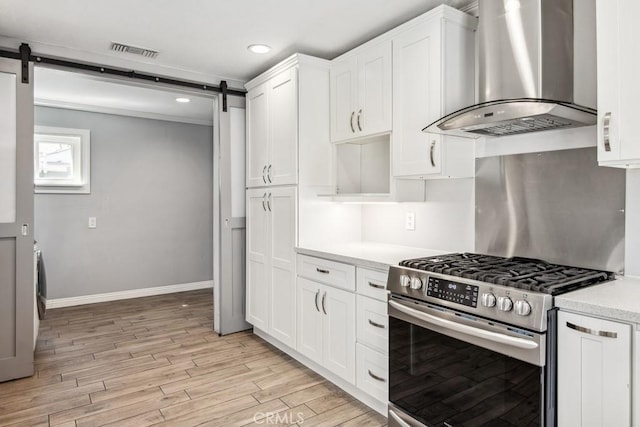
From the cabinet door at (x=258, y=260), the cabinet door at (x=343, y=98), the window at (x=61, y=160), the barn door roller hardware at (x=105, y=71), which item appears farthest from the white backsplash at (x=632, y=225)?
the window at (x=61, y=160)

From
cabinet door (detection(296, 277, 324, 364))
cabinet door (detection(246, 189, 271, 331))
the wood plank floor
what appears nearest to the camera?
the wood plank floor

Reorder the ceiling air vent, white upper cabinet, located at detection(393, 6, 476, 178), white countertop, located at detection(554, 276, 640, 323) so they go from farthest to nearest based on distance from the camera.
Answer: the ceiling air vent → white upper cabinet, located at detection(393, 6, 476, 178) → white countertop, located at detection(554, 276, 640, 323)

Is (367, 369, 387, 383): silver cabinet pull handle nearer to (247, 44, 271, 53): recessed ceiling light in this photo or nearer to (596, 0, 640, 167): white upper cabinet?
(596, 0, 640, 167): white upper cabinet

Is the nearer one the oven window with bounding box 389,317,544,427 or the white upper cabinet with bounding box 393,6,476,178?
the oven window with bounding box 389,317,544,427

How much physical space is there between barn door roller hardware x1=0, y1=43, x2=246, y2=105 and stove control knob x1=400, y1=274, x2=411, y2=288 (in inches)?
96.6

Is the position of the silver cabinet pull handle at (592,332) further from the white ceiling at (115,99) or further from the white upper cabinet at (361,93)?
the white ceiling at (115,99)

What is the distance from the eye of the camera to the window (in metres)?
4.64

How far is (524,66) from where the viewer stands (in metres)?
1.89

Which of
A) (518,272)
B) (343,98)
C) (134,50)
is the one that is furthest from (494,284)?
(134,50)

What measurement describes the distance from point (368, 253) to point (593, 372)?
4.54 ft

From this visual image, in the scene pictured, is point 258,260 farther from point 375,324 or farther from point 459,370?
point 459,370

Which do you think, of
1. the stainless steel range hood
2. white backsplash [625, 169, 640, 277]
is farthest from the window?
white backsplash [625, 169, 640, 277]

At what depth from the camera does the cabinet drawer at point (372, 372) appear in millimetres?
2275

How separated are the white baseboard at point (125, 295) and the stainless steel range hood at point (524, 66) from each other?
180 inches
